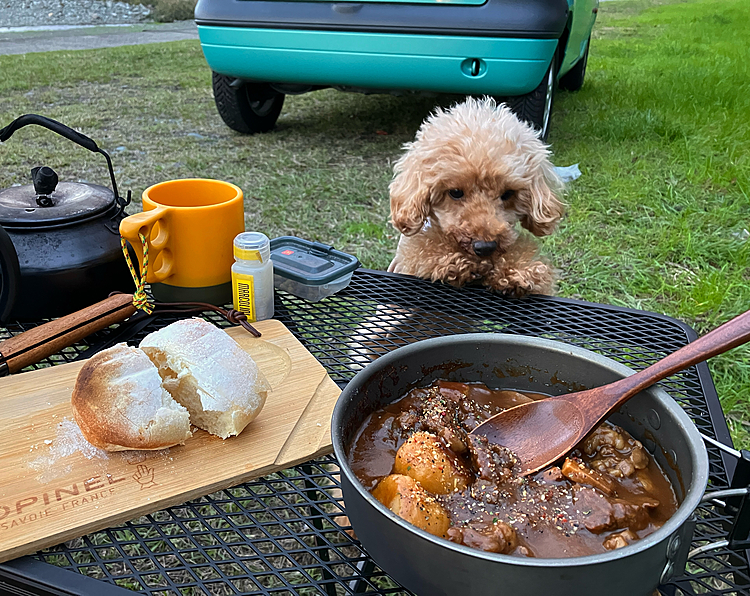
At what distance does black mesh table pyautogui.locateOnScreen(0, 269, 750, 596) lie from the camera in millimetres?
776

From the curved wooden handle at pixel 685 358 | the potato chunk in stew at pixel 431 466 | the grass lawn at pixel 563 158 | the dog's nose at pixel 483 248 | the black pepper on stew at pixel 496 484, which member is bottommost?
the grass lawn at pixel 563 158

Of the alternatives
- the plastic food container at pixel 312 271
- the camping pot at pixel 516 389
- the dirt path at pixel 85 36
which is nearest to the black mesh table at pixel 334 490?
the plastic food container at pixel 312 271

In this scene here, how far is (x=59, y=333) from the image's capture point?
118 cm

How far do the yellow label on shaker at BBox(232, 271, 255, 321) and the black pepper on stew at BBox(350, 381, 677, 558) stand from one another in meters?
0.52

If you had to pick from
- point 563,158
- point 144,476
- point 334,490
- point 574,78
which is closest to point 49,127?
point 144,476

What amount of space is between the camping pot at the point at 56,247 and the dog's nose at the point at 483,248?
101 cm

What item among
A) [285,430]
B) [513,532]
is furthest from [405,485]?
[285,430]

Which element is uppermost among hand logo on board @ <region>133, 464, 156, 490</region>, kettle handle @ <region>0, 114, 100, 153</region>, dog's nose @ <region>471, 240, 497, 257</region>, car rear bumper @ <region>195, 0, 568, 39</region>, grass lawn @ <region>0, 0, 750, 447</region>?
car rear bumper @ <region>195, 0, 568, 39</region>

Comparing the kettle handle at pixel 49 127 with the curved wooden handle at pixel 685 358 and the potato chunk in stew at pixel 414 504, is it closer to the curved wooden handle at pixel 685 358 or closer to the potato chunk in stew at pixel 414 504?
the potato chunk in stew at pixel 414 504

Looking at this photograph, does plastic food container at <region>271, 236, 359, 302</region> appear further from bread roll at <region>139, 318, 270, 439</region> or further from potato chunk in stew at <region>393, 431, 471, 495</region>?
Result: potato chunk in stew at <region>393, 431, 471, 495</region>

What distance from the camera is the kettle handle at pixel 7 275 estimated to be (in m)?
1.10

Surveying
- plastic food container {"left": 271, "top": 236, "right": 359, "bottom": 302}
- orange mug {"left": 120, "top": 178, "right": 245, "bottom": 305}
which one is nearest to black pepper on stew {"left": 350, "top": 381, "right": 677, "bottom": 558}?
plastic food container {"left": 271, "top": 236, "right": 359, "bottom": 302}

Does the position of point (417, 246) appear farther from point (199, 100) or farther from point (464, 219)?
point (199, 100)

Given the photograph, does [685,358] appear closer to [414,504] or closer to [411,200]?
[414,504]
